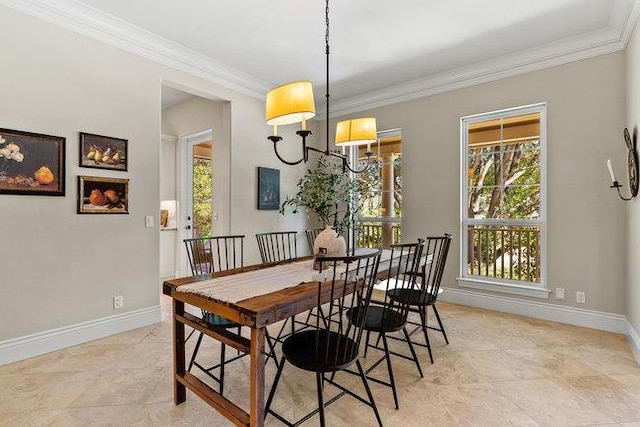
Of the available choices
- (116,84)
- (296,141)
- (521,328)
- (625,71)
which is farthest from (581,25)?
(116,84)

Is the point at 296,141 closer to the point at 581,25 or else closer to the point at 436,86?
the point at 436,86

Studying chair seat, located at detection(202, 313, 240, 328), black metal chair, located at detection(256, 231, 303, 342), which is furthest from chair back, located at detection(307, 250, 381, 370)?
black metal chair, located at detection(256, 231, 303, 342)

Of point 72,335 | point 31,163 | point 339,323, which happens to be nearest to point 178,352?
point 339,323

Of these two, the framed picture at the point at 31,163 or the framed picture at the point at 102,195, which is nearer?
the framed picture at the point at 31,163

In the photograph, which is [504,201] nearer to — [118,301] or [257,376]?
[257,376]

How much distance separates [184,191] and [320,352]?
442cm

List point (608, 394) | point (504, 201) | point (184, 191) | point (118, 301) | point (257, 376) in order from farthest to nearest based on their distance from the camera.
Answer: point (184, 191), point (504, 201), point (118, 301), point (608, 394), point (257, 376)

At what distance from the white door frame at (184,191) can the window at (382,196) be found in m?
2.80

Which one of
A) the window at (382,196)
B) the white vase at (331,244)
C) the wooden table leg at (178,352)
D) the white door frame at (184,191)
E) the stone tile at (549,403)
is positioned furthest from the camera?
the white door frame at (184,191)

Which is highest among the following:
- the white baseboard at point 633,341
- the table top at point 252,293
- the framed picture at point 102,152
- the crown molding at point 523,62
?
the crown molding at point 523,62

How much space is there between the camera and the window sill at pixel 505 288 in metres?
3.49

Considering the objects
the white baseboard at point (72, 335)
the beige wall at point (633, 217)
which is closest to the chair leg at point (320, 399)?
the white baseboard at point (72, 335)

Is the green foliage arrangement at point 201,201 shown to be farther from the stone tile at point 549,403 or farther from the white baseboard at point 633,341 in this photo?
the white baseboard at point 633,341

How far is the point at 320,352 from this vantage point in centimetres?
170
